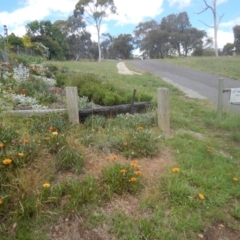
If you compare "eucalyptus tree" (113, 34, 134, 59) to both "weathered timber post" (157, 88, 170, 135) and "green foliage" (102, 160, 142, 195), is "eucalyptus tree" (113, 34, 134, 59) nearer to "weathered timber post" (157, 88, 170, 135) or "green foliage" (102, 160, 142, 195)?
"weathered timber post" (157, 88, 170, 135)

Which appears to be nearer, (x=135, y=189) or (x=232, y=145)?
(x=135, y=189)

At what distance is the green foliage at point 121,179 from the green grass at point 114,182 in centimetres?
1

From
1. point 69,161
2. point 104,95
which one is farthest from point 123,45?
point 69,161

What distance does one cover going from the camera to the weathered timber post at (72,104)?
161 inches

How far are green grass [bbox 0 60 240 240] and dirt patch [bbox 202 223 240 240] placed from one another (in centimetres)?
4

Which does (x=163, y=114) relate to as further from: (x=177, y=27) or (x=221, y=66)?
(x=177, y=27)

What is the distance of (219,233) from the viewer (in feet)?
7.90

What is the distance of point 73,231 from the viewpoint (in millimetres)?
2264

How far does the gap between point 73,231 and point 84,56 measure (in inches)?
2292

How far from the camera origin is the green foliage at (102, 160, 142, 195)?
8.82ft

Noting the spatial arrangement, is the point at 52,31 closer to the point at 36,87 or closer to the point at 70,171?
the point at 36,87

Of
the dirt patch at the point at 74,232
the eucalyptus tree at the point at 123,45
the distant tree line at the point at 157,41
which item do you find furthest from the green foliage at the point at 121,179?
the eucalyptus tree at the point at 123,45

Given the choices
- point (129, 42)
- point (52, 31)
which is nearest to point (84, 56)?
point (129, 42)

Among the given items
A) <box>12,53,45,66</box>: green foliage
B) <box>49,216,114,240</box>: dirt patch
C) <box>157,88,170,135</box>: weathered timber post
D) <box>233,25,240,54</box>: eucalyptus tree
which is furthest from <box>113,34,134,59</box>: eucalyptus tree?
<box>49,216,114,240</box>: dirt patch
